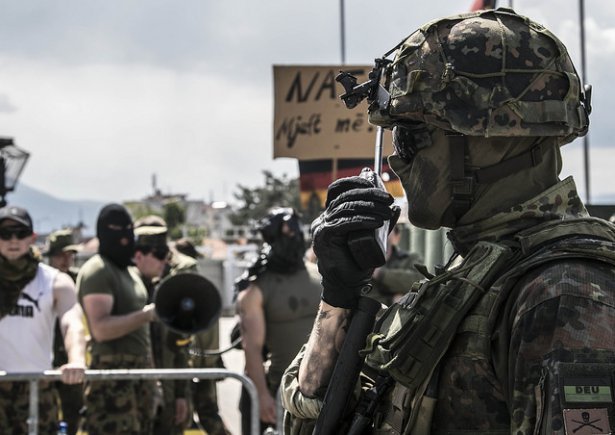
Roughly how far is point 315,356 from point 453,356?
70 cm

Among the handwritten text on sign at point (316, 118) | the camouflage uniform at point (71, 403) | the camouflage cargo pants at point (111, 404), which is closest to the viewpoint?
the camouflage cargo pants at point (111, 404)

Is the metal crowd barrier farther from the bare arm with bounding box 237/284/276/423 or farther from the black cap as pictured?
the black cap

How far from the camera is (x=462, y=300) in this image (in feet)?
7.91

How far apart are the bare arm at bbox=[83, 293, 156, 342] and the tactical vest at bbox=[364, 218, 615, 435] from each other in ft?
14.7

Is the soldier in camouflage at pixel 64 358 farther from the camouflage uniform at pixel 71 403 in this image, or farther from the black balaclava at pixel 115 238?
the black balaclava at pixel 115 238

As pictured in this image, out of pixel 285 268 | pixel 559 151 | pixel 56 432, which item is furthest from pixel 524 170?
pixel 56 432

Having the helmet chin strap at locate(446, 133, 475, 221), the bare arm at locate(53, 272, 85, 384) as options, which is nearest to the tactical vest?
the helmet chin strap at locate(446, 133, 475, 221)

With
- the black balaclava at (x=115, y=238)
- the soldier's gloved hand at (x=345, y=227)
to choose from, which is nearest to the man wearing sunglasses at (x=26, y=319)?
the black balaclava at (x=115, y=238)

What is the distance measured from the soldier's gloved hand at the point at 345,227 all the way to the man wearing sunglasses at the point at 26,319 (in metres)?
3.77

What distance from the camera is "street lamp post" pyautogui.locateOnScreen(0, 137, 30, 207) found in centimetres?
974

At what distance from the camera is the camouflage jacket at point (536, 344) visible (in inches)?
82.7

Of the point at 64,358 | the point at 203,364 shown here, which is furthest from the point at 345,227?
the point at 64,358

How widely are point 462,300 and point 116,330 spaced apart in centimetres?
473

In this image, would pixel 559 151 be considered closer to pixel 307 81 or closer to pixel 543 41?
pixel 543 41
